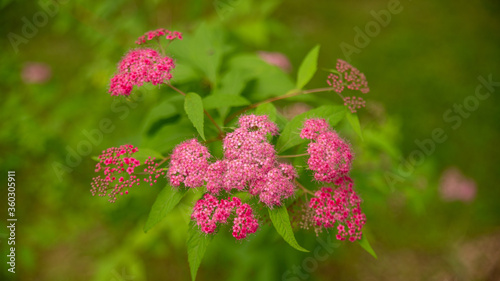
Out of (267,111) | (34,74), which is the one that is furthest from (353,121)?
(34,74)

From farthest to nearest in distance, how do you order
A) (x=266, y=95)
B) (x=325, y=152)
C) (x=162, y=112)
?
(x=266, y=95) → (x=162, y=112) → (x=325, y=152)

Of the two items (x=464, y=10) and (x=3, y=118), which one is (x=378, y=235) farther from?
(x=464, y=10)

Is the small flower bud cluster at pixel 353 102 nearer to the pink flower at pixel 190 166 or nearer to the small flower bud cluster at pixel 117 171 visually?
the pink flower at pixel 190 166

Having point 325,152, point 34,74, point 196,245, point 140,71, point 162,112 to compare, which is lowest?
point 34,74

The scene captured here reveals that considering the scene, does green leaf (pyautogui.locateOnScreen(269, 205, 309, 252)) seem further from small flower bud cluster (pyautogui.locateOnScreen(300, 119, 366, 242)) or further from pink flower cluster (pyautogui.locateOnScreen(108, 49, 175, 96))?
pink flower cluster (pyautogui.locateOnScreen(108, 49, 175, 96))

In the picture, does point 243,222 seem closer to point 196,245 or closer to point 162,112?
point 196,245

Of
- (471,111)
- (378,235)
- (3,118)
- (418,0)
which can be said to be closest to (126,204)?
(3,118)

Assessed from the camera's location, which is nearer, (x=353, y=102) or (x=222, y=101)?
(x=353, y=102)

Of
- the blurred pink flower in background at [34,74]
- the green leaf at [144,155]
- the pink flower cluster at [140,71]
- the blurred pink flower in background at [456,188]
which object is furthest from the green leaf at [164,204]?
the blurred pink flower in background at [456,188]
